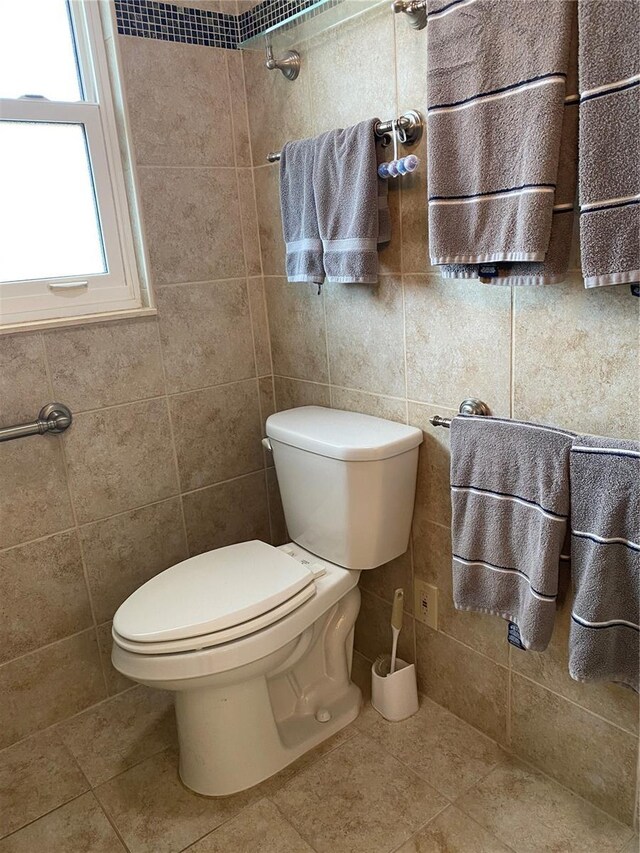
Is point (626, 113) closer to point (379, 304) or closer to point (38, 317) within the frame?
point (379, 304)

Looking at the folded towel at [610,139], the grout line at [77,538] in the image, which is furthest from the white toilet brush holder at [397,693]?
the folded towel at [610,139]

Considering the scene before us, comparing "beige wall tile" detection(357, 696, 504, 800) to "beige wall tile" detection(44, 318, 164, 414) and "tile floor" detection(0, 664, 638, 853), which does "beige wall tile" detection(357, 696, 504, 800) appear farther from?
"beige wall tile" detection(44, 318, 164, 414)

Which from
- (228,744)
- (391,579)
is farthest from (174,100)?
(228,744)

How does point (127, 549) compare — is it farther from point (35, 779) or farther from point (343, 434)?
point (343, 434)

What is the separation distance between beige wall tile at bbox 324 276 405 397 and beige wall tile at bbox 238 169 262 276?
0.32m

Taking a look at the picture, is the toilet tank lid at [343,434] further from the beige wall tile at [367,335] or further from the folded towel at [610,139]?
the folded towel at [610,139]

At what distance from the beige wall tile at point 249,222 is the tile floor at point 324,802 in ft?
4.38

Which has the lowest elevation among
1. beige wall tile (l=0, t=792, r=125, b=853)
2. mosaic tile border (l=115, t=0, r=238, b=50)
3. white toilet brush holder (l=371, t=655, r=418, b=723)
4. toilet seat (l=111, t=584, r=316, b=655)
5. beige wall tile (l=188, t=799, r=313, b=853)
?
beige wall tile (l=0, t=792, r=125, b=853)

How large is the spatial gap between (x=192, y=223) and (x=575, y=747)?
1.62 m

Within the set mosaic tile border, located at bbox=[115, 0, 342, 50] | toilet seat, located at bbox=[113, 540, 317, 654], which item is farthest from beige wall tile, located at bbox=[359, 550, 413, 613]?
mosaic tile border, located at bbox=[115, 0, 342, 50]

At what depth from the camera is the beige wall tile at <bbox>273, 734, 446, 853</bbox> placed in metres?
1.44

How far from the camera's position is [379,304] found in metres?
1.63

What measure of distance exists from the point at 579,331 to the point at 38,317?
50.8 inches

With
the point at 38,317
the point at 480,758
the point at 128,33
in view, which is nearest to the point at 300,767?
the point at 480,758
